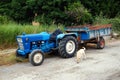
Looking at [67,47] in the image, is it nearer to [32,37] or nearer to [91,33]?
[32,37]

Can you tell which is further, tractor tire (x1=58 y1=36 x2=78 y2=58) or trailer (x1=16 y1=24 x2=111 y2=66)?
tractor tire (x1=58 y1=36 x2=78 y2=58)

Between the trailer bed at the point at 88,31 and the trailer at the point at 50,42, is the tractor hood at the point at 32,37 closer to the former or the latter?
the trailer at the point at 50,42

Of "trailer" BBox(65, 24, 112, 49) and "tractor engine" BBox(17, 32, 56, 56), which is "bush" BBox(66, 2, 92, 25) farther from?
"tractor engine" BBox(17, 32, 56, 56)

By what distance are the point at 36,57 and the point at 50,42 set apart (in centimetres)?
155

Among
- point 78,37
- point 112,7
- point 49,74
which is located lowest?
point 49,74

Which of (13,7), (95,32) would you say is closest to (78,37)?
(95,32)

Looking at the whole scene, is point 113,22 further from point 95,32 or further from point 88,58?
point 88,58

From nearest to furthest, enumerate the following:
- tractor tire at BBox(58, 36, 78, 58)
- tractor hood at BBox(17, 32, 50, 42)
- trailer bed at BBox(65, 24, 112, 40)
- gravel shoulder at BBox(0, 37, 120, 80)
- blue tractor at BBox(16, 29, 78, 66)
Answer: gravel shoulder at BBox(0, 37, 120, 80) < blue tractor at BBox(16, 29, 78, 66) < tractor hood at BBox(17, 32, 50, 42) < tractor tire at BBox(58, 36, 78, 58) < trailer bed at BBox(65, 24, 112, 40)

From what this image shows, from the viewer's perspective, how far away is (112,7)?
2181cm

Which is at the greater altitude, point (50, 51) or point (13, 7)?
point (13, 7)

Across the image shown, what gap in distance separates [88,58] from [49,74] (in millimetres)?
2827

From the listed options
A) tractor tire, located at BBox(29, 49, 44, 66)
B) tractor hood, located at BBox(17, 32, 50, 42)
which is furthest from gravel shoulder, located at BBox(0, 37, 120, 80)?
tractor hood, located at BBox(17, 32, 50, 42)

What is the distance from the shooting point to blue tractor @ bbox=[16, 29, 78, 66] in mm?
10598

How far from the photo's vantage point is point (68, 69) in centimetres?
980
